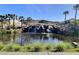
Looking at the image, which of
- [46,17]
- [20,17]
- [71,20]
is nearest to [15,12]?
[20,17]

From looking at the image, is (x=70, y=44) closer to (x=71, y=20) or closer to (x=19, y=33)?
(x=71, y=20)

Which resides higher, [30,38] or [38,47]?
[30,38]

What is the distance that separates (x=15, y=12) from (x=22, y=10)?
8cm

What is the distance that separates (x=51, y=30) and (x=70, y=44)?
27 centimetres

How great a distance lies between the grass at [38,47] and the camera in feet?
13.7

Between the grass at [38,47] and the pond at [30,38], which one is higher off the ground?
the pond at [30,38]

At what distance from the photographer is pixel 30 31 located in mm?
4211

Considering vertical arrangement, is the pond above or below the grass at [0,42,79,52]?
above

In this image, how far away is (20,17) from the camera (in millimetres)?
4199

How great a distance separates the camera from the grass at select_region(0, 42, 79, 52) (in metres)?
4.18

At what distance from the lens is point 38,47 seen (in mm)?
4188
